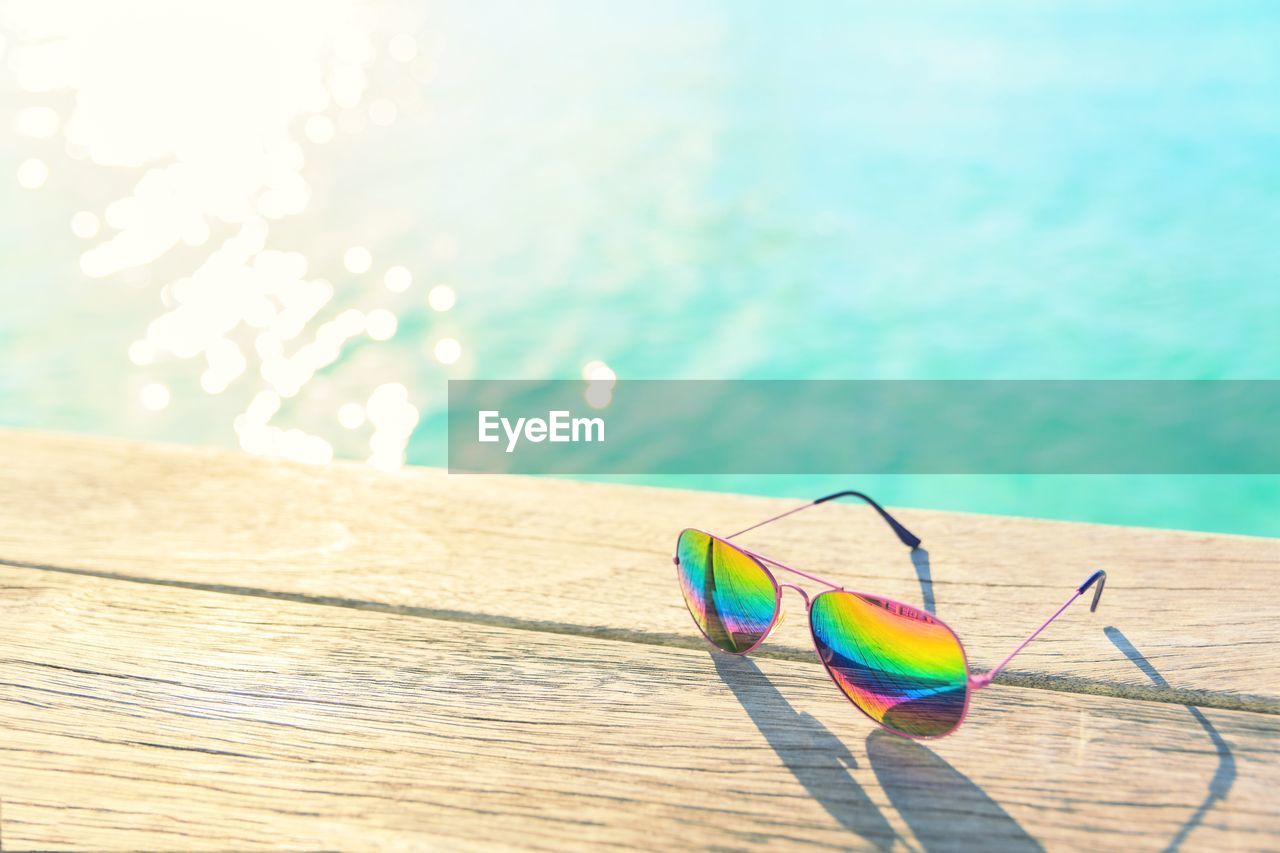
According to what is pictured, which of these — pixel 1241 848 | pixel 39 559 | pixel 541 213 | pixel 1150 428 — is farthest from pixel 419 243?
pixel 1241 848

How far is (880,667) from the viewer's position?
2.76 feet

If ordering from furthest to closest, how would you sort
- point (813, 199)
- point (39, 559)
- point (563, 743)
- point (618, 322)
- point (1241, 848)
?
point (813, 199) < point (618, 322) < point (39, 559) < point (563, 743) < point (1241, 848)

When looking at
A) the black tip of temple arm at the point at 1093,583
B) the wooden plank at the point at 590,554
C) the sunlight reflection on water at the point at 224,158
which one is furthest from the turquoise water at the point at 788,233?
the black tip of temple arm at the point at 1093,583

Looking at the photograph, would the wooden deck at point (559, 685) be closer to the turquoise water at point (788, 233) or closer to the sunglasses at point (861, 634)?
the sunglasses at point (861, 634)

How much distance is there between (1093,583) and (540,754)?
0.57 m

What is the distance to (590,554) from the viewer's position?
111 centimetres

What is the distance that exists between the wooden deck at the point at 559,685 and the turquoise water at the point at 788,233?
2130mm

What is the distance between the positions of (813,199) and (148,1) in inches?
222

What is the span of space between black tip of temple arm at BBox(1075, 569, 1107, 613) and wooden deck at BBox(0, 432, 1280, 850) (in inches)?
0.5

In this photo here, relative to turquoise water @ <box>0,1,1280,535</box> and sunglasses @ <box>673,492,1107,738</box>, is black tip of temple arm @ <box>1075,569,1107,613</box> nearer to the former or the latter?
sunglasses @ <box>673,492,1107,738</box>

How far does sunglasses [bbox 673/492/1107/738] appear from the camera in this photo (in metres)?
0.81

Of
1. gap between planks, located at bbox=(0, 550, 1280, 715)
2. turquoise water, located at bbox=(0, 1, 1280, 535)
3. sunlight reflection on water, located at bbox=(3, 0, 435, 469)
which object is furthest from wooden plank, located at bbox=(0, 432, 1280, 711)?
turquoise water, located at bbox=(0, 1, 1280, 535)

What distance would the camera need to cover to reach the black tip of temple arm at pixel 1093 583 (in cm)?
93

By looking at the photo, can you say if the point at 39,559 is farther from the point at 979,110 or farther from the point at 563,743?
the point at 979,110
